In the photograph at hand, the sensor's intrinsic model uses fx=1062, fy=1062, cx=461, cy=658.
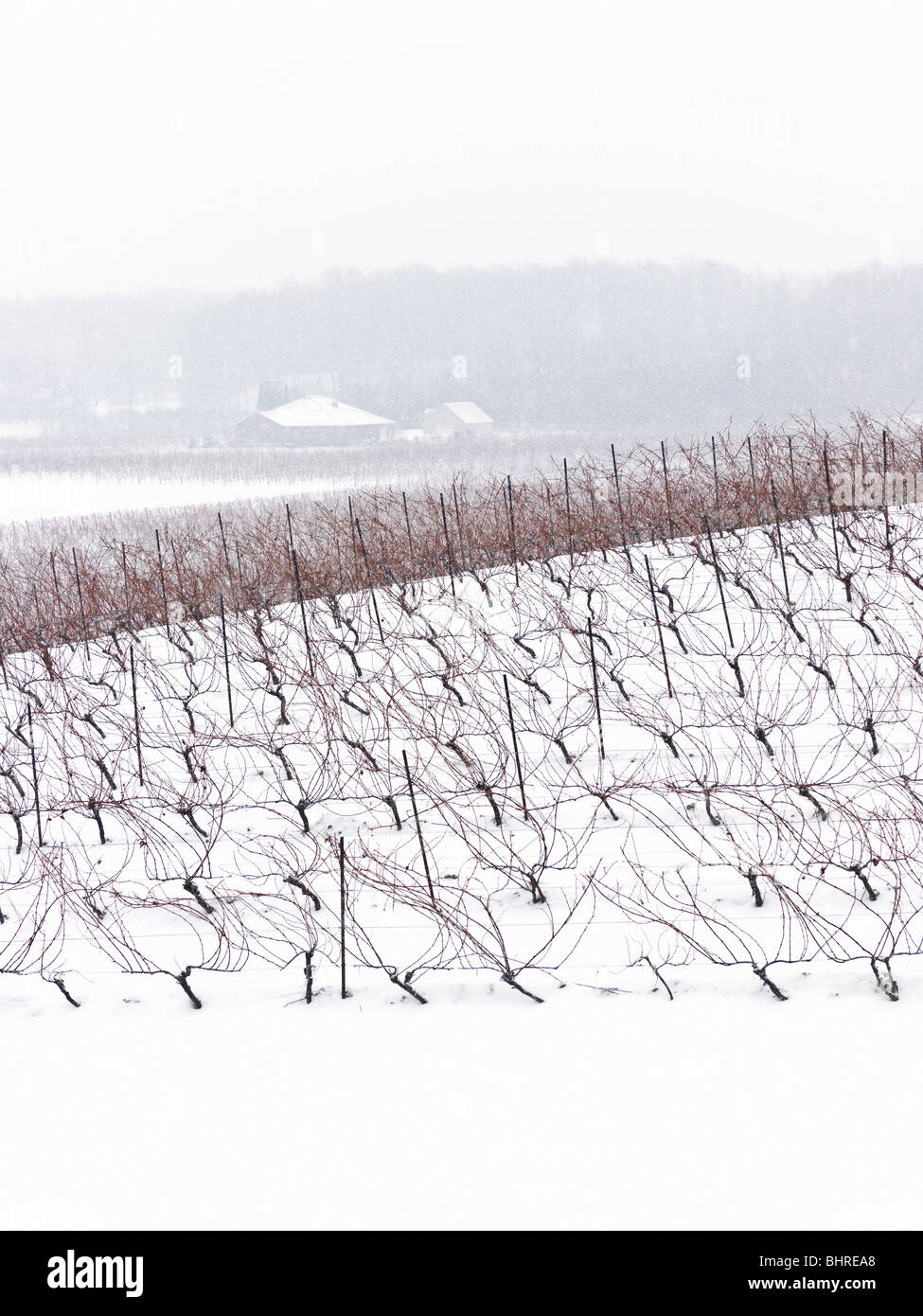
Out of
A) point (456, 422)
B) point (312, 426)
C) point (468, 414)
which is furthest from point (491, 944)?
point (468, 414)

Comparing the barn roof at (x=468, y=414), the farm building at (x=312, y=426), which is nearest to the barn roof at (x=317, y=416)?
the farm building at (x=312, y=426)

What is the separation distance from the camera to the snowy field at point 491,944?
408 centimetres

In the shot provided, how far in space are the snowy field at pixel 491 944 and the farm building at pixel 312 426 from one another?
6603 centimetres

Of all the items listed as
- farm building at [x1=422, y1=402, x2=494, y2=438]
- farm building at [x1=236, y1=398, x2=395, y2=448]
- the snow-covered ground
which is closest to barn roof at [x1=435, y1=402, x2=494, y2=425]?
farm building at [x1=422, y1=402, x2=494, y2=438]

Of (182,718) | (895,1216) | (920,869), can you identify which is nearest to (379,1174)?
(895,1216)

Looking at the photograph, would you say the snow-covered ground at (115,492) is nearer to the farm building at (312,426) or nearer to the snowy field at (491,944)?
the farm building at (312,426)

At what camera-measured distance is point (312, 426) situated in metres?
74.4

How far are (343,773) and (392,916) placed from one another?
2006 mm

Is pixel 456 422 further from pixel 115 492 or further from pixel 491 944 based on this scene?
pixel 491 944

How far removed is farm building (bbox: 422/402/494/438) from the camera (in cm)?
7788

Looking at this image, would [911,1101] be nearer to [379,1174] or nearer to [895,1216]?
[895,1216]

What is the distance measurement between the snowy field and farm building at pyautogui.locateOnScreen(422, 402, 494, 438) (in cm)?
6936

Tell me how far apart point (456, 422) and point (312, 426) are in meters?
10.8

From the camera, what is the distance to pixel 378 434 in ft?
254
